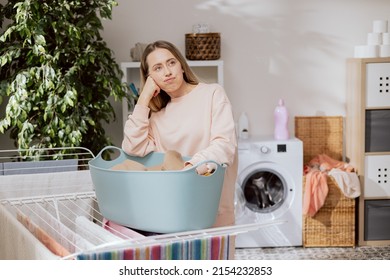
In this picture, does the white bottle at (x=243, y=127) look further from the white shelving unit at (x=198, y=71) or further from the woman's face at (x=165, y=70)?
the woman's face at (x=165, y=70)

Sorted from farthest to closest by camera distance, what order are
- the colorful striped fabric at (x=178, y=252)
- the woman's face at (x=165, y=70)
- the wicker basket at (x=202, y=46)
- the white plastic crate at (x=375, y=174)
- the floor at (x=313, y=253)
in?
the white plastic crate at (x=375, y=174) → the wicker basket at (x=202, y=46) → the floor at (x=313, y=253) → the woman's face at (x=165, y=70) → the colorful striped fabric at (x=178, y=252)

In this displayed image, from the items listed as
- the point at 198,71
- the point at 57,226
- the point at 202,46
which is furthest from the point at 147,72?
the point at 198,71

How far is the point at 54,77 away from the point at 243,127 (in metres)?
1.44

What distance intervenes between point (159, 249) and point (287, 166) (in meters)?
3.01

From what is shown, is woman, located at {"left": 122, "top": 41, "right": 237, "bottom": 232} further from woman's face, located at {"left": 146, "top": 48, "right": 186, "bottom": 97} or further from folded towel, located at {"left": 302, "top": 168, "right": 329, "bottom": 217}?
folded towel, located at {"left": 302, "top": 168, "right": 329, "bottom": 217}

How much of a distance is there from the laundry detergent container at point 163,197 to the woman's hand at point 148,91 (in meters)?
0.34

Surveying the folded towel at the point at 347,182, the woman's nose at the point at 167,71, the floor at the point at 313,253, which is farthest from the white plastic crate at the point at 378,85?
the woman's nose at the point at 167,71

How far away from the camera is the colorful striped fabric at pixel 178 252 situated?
139cm

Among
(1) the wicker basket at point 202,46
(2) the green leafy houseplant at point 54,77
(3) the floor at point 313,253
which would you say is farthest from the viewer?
(1) the wicker basket at point 202,46

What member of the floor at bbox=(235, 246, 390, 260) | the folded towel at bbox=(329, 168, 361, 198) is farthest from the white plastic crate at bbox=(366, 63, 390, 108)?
the floor at bbox=(235, 246, 390, 260)

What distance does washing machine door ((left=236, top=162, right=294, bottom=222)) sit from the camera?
174 inches

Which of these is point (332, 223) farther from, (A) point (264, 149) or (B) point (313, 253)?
(A) point (264, 149)

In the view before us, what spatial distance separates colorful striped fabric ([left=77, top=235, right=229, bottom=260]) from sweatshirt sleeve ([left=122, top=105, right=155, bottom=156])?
18.7 inches
